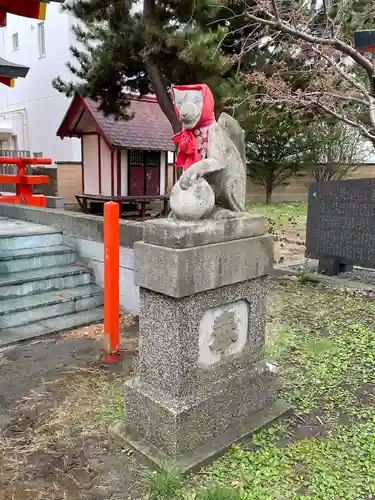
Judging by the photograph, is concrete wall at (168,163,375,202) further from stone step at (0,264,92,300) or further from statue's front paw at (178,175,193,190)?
statue's front paw at (178,175,193,190)

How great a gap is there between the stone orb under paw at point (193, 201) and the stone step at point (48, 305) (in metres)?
2.82

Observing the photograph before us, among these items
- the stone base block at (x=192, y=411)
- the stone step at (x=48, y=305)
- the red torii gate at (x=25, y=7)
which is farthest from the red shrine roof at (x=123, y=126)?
the stone base block at (x=192, y=411)

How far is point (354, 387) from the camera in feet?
11.6

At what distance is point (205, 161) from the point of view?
8.36 feet

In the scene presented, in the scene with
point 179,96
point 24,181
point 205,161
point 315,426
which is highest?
point 179,96

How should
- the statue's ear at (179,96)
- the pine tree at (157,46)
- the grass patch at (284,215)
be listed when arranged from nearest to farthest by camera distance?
the statue's ear at (179,96)
the pine tree at (157,46)
the grass patch at (284,215)

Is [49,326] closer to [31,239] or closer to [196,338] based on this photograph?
[31,239]

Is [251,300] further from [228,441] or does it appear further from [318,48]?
[318,48]

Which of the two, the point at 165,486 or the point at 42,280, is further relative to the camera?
the point at 42,280

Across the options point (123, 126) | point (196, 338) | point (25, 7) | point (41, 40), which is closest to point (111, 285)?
point (196, 338)

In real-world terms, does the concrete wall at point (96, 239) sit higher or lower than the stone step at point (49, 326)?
higher

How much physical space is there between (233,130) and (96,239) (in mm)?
3001

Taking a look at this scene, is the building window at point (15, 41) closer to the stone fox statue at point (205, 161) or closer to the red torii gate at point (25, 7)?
the red torii gate at point (25, 7)

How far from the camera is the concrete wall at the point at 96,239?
16.1ft
